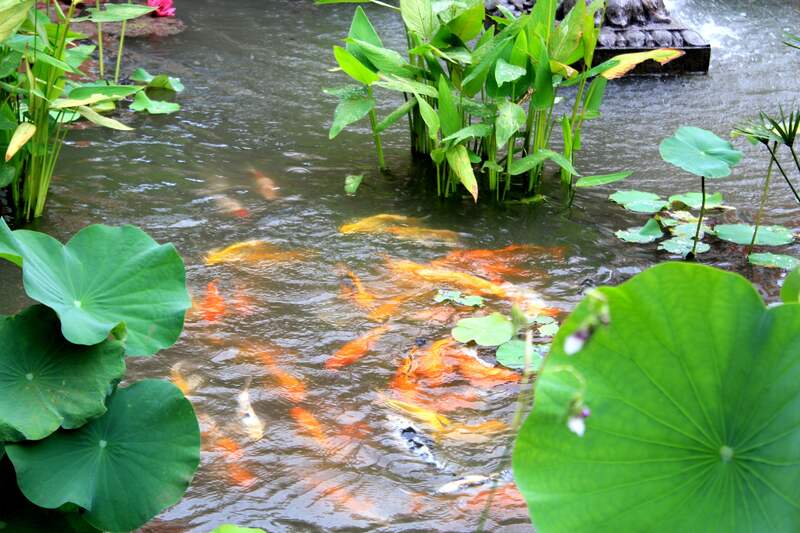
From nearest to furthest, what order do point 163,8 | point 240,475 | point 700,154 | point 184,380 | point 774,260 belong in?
point 240,475
point 184,380
point 700,154
point 774,260
point 163,8

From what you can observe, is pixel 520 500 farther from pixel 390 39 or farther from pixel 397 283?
pixel 390 39

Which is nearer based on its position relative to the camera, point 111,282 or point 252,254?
point 111,282

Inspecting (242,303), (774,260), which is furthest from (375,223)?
(774,260)

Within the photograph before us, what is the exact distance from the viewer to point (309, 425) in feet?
8.13

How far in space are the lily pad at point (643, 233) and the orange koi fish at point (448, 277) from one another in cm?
74

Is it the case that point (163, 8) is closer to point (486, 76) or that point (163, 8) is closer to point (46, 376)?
point (486, 76)

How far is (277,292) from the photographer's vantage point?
10.5ft

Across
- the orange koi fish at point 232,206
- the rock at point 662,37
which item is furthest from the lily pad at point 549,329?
the rock at point 662,37

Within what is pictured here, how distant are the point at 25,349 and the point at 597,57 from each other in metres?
4.99

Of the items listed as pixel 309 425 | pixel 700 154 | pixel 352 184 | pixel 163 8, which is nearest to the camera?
pixel 309 425

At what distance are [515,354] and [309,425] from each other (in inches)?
28.3

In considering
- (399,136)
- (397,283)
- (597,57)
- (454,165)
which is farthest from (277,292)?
(597,57)

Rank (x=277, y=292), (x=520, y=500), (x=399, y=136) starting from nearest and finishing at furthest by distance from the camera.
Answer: (x=520, y=500), (x=277, y=292), (x=399, y=136)

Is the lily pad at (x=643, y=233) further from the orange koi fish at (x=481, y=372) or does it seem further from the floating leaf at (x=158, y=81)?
the floating leaf at (x=158, y=81)
